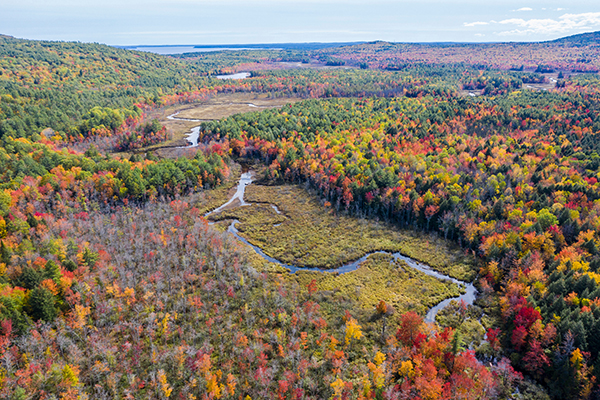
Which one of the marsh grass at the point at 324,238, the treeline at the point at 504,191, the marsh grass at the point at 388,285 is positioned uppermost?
the treeline at the point at 504,191

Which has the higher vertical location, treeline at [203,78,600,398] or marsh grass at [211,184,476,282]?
treeline at [203,78,600,398]

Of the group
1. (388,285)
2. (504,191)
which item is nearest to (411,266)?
(388,285)

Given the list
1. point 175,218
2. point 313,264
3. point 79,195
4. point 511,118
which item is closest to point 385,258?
point 313,264

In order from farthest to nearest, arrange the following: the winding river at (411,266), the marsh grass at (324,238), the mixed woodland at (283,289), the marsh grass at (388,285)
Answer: the marsh grass at (324,238), the marsh grass at (388,285), the winding river at (411,266), the mixed woodland at (283,289)

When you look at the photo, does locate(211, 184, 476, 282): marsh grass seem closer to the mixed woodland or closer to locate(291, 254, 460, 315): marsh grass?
the mixed woodland

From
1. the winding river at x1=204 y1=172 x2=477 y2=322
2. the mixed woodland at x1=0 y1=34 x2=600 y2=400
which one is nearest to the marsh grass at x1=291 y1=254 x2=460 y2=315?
the winding river at x1=204 y1=172 x2=477 y2=322

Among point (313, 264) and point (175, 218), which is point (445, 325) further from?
point (175, 218)

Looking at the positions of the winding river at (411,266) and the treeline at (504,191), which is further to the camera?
the winding river at (411,266)

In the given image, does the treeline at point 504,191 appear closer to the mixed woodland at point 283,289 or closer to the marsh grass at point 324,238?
the mixed woodland at point 283,289

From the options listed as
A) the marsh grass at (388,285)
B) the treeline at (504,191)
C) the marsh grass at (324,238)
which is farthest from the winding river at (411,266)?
the treeline at (504,191)

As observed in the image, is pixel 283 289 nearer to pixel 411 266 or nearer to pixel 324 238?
pixel 324 238

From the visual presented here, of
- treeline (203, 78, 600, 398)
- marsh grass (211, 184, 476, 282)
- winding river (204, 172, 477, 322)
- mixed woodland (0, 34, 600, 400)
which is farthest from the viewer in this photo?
marsh grass (211, 184, 476, 282)
